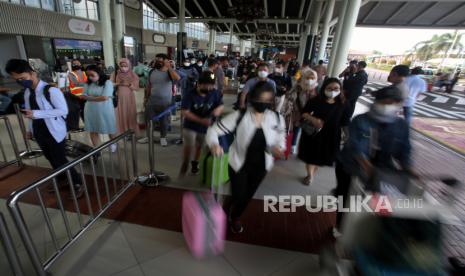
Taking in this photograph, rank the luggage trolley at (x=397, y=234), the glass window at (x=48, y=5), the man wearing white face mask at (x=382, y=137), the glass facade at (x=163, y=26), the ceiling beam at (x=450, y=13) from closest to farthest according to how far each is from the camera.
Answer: the luggage trolley at (x=397, y=234) < the man wearing white face mask at (x=382, y=137) < the glass window at (x=48, y=5) < the ceiling beam at (x=450, y=13) < the glass facade at (x=163, y=26)

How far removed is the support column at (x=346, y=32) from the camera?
6.71 meters

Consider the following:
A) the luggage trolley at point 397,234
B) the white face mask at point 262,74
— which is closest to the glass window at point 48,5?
the white face mask at point 262,74

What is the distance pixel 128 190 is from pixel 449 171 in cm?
593

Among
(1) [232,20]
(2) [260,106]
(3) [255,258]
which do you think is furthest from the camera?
(1) [232,20]

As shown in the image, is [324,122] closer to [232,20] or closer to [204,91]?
[204,91]

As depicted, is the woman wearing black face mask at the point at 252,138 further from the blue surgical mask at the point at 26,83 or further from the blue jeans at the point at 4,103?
the blue jeans at the point at 4,103

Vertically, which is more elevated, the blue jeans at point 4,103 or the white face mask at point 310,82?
the white face mask at point 310,82

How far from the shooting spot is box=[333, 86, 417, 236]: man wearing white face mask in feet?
6.54

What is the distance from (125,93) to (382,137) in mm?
4197

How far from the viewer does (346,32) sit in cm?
692

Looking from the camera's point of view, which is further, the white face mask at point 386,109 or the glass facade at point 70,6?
the glass facade at point 70,6

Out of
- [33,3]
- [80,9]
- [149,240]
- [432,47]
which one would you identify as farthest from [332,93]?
[432,47]

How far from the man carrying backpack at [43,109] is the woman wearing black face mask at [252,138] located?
188 cm

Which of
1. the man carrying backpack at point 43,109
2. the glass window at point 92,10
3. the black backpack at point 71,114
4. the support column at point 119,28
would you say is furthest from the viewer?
the glass window at point 92,10
